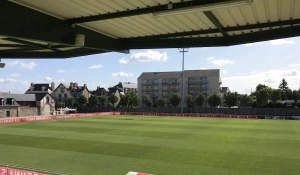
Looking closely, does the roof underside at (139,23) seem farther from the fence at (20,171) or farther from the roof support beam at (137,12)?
the fence at (20,171)

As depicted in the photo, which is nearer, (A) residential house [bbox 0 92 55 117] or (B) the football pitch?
(B) the football pitch

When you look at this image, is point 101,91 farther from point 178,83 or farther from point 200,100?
point 200,100

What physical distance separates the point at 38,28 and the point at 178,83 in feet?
364

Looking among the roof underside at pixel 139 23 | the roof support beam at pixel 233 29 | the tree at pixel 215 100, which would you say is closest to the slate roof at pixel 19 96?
the tree at pixel 215 100

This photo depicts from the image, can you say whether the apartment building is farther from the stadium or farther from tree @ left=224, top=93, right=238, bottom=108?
the stadium

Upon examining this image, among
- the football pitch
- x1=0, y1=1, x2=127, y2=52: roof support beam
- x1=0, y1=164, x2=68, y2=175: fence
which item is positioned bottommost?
the football pitch

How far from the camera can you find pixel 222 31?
7.21 metres

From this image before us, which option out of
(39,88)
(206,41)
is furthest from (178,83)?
(206,41)

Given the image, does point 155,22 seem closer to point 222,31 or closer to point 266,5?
point 222,31

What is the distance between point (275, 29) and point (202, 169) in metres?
7.48

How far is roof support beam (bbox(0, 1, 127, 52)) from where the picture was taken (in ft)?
17.4

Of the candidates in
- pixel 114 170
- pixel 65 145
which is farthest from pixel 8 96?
pixel 114 170


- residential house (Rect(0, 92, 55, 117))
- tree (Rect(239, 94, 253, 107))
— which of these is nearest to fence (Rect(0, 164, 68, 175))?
residential house (Rect(0, 92, 55, 117))

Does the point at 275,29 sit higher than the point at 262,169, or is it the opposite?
the point at 275,29
